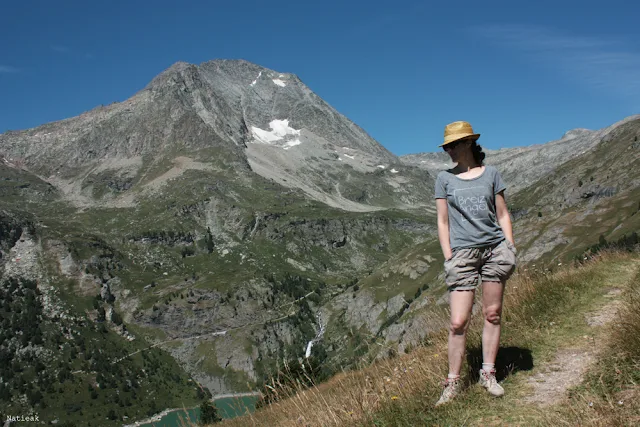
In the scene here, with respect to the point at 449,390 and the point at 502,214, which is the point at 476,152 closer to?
the point at 502,214

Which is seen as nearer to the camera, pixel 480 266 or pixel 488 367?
pixel 488 367

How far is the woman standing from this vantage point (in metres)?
7.05

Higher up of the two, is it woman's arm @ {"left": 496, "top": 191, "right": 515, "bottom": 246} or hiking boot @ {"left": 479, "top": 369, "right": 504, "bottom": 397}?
woman's arm @ {"left": 496, "top": 191, "right": 515, "bottom": 246}

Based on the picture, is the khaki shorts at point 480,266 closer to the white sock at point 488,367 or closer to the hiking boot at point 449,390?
the white sock at point 488,367

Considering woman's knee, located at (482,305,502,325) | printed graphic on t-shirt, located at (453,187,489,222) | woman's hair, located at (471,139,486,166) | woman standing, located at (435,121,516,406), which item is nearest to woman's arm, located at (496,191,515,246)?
woman standing, located at (435,121,516,406)

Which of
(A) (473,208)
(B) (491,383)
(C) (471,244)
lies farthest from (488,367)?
(A) (473,208)

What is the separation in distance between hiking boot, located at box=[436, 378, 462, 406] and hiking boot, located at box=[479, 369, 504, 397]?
14.3 inches

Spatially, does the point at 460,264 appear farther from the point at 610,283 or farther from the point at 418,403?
the point at 610,283

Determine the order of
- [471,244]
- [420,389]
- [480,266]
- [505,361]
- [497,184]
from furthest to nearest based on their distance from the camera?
[505,361], [497,184], [480,266], [471,244], [420,389]

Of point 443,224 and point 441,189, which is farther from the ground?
point 441,189

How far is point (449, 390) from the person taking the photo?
6.72 m

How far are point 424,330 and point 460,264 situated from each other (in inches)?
224

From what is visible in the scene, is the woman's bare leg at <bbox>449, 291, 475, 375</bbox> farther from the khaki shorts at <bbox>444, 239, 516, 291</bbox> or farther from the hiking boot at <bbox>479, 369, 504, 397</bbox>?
the hiking boot at <bbox>479, 369, 504, 397</bbox>

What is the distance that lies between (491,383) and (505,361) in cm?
133
